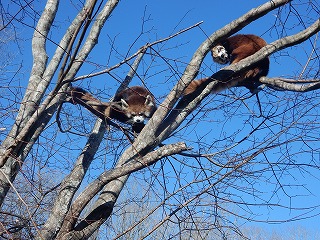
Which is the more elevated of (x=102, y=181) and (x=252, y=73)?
(x=252, y=73)

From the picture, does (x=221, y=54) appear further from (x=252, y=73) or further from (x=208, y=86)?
(x=208, y=86)

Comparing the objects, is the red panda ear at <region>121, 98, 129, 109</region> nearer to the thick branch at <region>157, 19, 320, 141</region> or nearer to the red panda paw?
the red panda paw

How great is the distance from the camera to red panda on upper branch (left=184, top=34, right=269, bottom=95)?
15.5 ft

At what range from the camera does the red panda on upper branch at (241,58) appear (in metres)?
4.71

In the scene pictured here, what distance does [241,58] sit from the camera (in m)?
6.21

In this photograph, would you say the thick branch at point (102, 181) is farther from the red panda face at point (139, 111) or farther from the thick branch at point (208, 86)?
the red panda face at point (139, 111)

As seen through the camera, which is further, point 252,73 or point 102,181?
point 252,73

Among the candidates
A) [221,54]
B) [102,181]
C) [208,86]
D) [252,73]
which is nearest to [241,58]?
[252,73]

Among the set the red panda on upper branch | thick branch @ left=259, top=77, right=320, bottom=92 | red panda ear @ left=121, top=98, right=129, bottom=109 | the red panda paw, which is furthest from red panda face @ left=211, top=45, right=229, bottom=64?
thick branch @ left=259, top=77, right=320, bottom=92

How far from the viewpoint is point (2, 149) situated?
364 centimetres

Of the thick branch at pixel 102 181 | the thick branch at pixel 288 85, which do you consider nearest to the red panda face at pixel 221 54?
the thick branch at pixel 288 85

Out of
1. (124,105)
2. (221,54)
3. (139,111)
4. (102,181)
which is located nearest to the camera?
(102,181)

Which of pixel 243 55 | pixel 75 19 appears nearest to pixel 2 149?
pixel 75 19

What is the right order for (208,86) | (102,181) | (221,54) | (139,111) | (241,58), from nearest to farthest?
(102,181), (208,86), (241,58), (139,111), (221,54)
